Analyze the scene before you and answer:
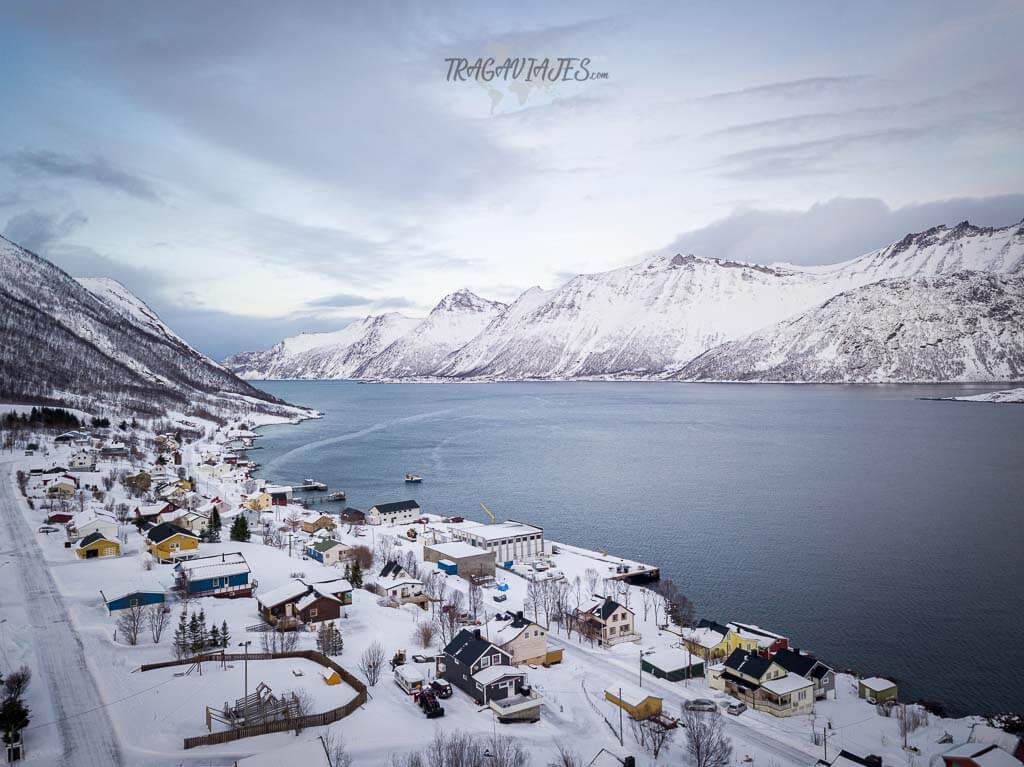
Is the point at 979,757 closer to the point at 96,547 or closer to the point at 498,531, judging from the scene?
the point at 498,531

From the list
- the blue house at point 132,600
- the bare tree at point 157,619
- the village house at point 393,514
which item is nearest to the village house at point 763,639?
the bare tree at point 157,619

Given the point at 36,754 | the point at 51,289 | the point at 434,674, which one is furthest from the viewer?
the point at 51,289

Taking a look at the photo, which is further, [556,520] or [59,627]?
[556,520]

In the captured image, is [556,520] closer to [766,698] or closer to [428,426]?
[766,698]

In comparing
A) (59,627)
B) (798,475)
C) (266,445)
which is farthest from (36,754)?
(266,445)

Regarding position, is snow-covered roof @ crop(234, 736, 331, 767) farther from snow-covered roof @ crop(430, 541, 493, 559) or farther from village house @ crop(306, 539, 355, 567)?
village house @ crop(306, 539, 355, 567)

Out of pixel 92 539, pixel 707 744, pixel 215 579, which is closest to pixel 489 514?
pixel 215 579
